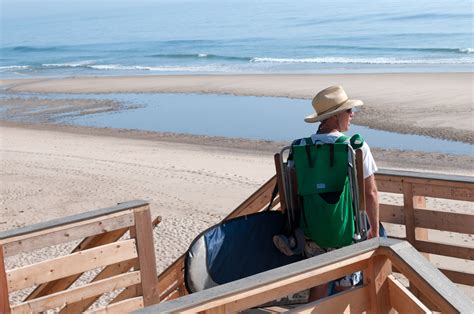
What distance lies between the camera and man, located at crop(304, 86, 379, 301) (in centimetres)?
457

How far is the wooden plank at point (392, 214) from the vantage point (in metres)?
5.85

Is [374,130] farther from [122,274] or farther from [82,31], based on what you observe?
[82,31]

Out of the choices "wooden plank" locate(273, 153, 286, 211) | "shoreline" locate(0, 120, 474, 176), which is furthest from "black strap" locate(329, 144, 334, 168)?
"shoreline" locate(0, 120, 474, 176)

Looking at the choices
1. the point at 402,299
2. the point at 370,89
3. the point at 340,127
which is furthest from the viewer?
the point at 370,89

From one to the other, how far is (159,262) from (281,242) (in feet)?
13.9

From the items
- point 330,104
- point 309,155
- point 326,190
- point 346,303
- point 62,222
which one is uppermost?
point 330,104

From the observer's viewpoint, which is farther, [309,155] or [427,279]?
[309,155]

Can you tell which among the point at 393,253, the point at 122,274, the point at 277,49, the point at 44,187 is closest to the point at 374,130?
the point at 44,187

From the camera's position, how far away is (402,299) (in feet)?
12.0

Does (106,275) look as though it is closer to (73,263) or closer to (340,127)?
(73,263)

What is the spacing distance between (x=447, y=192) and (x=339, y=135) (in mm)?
1176

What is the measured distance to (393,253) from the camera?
3.50 meters

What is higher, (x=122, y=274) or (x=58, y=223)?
(x=58, y=223)

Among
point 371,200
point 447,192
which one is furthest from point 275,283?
point 447,192
